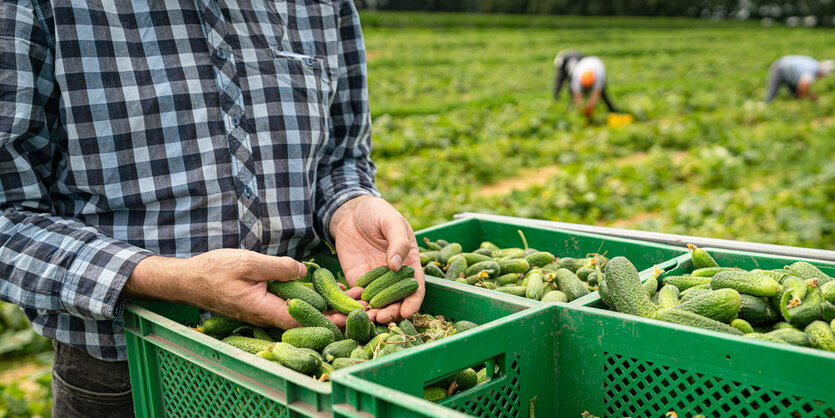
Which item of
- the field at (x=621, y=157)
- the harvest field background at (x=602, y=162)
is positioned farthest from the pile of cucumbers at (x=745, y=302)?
the field at (x=621, y=157)

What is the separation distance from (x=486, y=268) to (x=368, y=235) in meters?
0.51

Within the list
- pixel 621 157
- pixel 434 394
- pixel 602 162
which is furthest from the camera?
pixel 621 157

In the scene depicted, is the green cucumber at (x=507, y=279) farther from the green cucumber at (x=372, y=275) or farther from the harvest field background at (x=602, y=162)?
the harvest field background at (x=602, y=162)

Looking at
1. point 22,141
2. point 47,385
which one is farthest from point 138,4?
point 47,385

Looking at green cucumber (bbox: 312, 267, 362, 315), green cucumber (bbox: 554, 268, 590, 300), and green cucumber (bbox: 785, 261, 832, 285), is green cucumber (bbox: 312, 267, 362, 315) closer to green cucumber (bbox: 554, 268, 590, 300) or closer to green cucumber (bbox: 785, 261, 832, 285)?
green cucumber (bbox: 554, 268, 590, 300)

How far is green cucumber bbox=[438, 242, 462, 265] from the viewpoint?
2.89 m

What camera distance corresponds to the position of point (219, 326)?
2.10 m

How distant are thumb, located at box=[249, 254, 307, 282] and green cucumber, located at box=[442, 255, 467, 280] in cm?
86

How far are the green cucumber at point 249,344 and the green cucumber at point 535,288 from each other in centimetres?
98

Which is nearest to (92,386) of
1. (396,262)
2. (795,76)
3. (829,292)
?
(396,262)

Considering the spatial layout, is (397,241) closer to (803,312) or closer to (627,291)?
(627,291)

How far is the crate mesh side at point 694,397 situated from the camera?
155 centimetres

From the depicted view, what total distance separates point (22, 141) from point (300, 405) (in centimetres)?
129

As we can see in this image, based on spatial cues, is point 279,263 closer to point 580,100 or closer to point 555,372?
point 555,372
